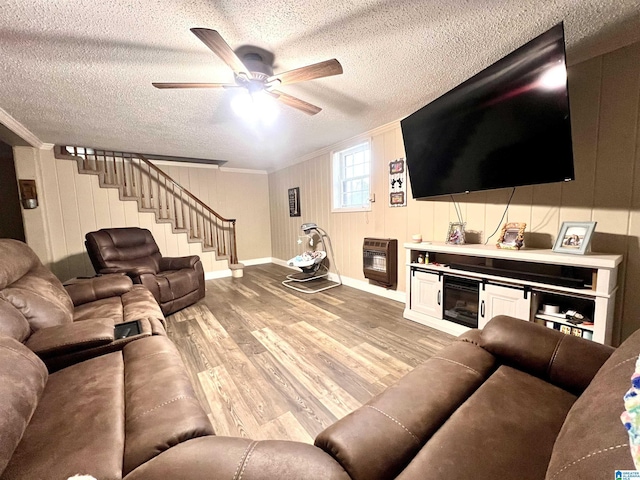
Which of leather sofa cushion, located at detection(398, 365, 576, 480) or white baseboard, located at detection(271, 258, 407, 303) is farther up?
leather sofa cushion, located at detection(398, 365, 576, 480)

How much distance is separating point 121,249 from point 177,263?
2.35ft

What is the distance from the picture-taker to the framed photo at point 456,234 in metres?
2.62

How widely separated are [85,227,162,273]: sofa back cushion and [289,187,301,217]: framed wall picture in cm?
256

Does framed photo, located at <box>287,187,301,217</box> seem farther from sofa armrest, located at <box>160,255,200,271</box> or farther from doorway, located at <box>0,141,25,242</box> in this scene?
doorway, located at <box>0,141,25,242</box>

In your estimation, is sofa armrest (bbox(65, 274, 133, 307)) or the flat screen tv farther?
sofa armrest (bbox(65, 274, 133, 307))

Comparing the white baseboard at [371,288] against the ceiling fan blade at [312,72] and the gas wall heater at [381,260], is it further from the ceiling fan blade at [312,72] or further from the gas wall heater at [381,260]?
the ceiling fan blade at [312,72]

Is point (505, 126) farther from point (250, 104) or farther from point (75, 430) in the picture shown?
point (75, 430)

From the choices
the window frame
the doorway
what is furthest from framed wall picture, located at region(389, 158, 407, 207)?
the doorway

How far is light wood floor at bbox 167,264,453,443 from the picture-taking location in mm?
1560

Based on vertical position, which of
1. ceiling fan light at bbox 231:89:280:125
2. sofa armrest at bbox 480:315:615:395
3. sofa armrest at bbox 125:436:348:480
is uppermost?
ceiling fan light at bbox 231:89:280:125

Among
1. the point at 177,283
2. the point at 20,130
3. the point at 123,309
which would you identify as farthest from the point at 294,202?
the point at 20,130

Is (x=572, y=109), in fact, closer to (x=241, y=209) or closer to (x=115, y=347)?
(x=115, y=347)

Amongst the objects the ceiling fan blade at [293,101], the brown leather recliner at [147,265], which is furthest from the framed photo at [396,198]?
the brown leather recliner at [147,265]

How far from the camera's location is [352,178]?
4.17 metres
